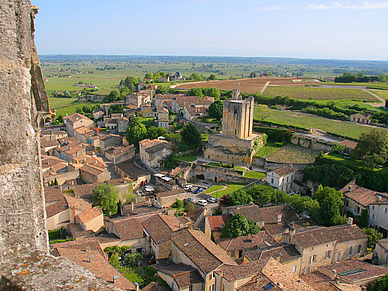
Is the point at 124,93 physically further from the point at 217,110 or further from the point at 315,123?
the point at 315,123

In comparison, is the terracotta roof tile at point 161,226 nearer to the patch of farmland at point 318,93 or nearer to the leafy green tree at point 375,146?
the leafy green tree at point 375,146

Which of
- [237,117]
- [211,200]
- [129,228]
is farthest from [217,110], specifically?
[129,228]

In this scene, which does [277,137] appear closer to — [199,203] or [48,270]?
[199,203]

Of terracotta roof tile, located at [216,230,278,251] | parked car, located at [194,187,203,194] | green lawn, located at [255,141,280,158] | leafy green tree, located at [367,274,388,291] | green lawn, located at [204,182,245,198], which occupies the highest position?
green lawn, located at [255,141,280,158]

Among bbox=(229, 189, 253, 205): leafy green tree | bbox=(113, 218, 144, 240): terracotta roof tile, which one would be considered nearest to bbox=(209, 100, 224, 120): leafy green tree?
bbox=(229, 189, 253, 205): leafy green tree

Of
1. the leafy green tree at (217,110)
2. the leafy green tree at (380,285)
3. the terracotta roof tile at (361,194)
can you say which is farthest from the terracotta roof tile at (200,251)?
the leafy green tree at (217,110)

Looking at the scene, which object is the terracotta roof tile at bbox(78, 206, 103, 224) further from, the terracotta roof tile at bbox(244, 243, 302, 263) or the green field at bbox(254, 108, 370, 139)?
the green field at bbox(254, 108, 370, 139)
